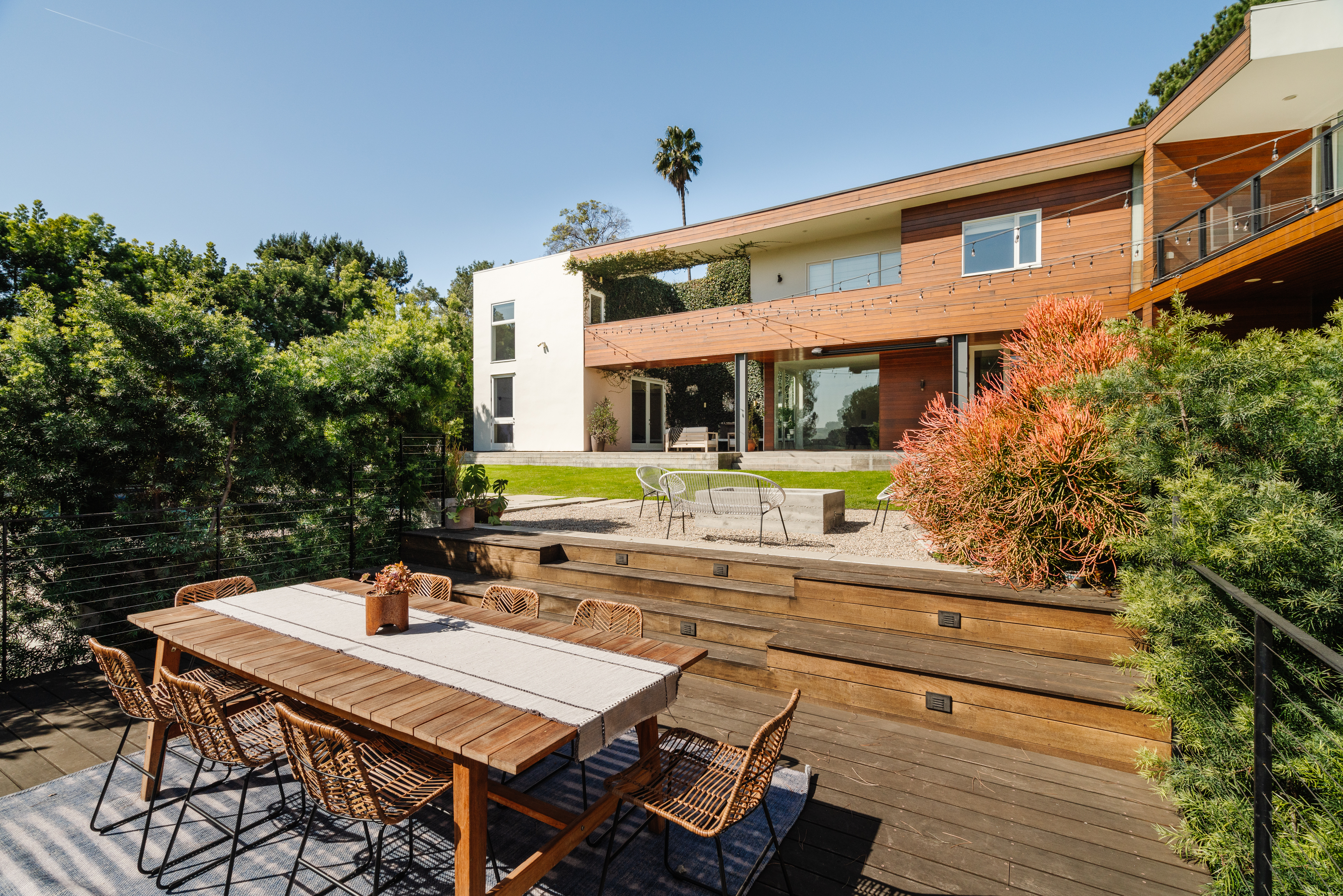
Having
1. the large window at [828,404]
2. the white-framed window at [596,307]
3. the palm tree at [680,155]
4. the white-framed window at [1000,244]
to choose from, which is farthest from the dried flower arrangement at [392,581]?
the palm tree at [680,155]

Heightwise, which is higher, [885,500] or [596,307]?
[596,307]

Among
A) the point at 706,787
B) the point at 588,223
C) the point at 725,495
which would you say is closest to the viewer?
the point at 706,787

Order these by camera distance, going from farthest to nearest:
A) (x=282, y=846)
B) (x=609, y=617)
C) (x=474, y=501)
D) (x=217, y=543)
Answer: (x=474, y=501) → (x=217, y=543) → (x=609, y=617) → (x=282, y=846)

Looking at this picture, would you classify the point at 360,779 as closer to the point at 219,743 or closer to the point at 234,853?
the point at 234,853

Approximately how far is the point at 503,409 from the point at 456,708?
18591mm

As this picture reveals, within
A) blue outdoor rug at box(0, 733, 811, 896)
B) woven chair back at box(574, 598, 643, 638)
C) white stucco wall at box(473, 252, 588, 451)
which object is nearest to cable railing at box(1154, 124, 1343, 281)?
woven chair back at box(574, 598, 643, 638)

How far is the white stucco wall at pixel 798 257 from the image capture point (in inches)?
594

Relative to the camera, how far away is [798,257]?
1622cm

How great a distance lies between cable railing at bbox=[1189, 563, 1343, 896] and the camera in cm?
150

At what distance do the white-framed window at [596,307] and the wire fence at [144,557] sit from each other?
484 inches

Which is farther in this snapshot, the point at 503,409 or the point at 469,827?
the point at 503,409

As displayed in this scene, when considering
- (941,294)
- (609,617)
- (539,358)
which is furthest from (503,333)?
(609,617)

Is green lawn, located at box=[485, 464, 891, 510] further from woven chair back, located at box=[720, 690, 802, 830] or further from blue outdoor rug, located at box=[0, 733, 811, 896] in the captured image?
woven chair back, located at box=[720, 690, 802, 830]

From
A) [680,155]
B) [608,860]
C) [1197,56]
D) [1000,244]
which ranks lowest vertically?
[608,860]
